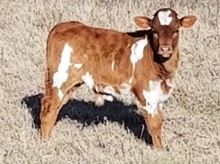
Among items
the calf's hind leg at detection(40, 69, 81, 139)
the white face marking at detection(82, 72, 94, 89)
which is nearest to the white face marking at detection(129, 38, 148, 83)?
the white face marking at detection(82, 72, 94, 89)

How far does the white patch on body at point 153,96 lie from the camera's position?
757 cm

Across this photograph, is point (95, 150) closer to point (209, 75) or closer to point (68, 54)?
point (68, 54)

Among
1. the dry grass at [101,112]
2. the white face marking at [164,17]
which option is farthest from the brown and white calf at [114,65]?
the dry grass at [101,112]

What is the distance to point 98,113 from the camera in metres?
8.62

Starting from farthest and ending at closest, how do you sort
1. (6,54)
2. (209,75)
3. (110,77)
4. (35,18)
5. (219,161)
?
(35,18) < (6,54) < (209,75) < (110,77) < (219,161)

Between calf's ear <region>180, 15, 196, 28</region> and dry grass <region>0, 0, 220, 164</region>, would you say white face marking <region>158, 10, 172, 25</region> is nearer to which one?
calf's ear <region>180, 15, 196, 28</region>

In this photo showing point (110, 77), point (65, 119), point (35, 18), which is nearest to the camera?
point (110, 77)

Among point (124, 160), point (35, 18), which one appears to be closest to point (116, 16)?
point (35, 18)

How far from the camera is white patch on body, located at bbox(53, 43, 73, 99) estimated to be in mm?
7824

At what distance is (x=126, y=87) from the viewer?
7.67 m

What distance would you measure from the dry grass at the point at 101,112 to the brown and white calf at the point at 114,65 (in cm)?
27

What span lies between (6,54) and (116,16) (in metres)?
2.53

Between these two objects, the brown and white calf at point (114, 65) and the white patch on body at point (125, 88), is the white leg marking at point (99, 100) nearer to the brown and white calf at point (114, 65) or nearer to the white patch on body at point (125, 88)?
the brown and white calf at point (114, 65)

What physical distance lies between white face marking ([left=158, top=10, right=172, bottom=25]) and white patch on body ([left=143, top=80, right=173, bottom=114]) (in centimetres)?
56
